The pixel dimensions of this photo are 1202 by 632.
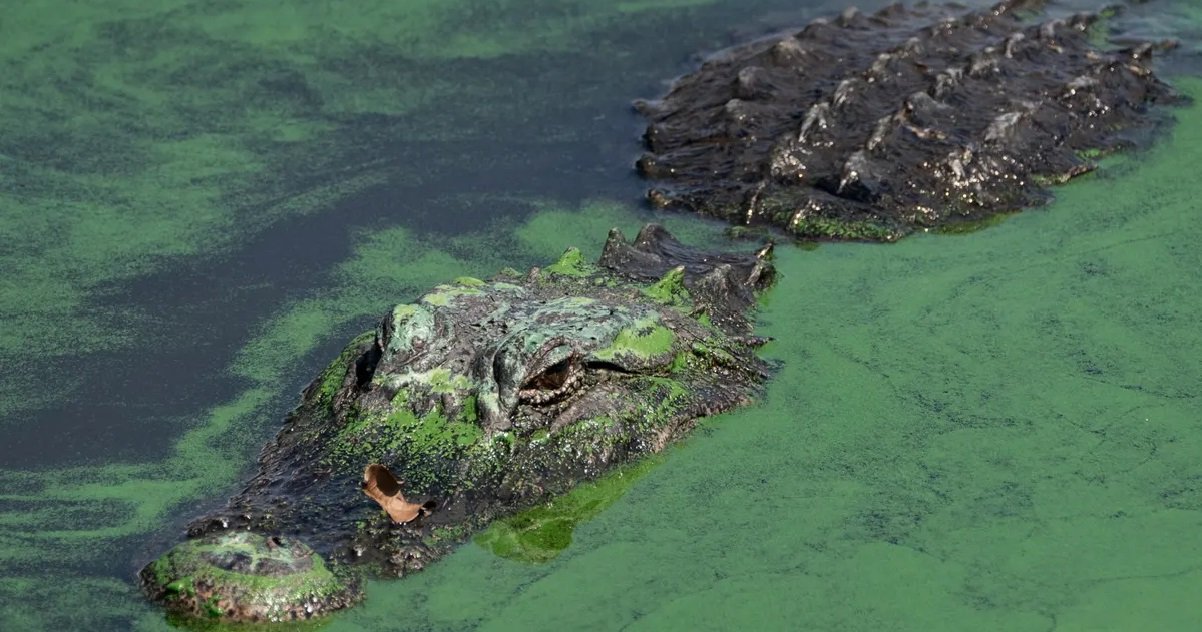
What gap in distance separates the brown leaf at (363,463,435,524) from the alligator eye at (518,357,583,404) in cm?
60

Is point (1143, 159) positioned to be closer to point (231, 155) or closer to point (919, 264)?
point (919, 264)

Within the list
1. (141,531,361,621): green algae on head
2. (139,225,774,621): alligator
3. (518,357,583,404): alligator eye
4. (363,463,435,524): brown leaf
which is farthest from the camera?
(518,357,583,404): alligator eye

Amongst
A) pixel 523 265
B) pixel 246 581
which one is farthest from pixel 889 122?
pixel 246 581

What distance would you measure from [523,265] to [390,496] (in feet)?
9.28

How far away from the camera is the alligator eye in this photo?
20.6 ft

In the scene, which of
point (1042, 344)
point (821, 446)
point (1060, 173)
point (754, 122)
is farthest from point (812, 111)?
point (821, 446)

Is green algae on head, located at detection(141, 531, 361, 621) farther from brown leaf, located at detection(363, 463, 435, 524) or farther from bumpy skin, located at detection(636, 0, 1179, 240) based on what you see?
bumpy skin, located at detection(636, 0, 1179, 240)

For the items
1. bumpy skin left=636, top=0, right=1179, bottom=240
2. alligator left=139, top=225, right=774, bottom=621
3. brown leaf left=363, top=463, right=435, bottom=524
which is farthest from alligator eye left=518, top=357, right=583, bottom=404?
bumpy skin left=636, top=0, right=1179, bottom=240

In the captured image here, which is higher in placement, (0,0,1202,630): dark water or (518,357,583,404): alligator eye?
(518,357,583,404): alligator eye

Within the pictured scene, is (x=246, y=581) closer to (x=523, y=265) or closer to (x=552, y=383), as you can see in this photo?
(x=552, y=383)

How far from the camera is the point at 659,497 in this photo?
629 cm

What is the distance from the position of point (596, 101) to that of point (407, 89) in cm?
124

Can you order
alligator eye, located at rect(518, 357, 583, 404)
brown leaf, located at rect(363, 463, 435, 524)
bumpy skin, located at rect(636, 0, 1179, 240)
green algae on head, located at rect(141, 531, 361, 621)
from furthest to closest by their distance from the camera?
bumpy skin, located at rect(636, 0, 1179, 240)
alligator eye, located at rect(518, 357, 583, 404)
brown leaf, located at rect(363, 463, 435, 524)
green algae on head, located at rect(141, 531, 361, 621)

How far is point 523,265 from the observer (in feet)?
28.1
